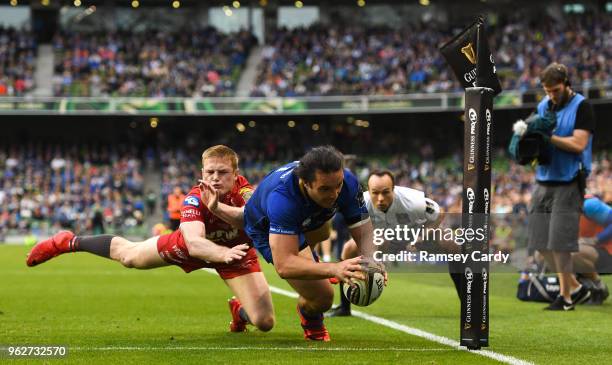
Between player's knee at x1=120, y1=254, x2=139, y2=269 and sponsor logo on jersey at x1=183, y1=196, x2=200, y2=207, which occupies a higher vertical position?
sponsor logo on jersey at x1=183, y1=196, x2=200, y2=207

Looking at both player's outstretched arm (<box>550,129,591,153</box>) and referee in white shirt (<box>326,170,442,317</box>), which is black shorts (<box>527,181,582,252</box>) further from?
referee in white shirt (<box>326,170,442,317</box>)

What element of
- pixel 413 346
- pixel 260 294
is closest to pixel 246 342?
pixel 260 294

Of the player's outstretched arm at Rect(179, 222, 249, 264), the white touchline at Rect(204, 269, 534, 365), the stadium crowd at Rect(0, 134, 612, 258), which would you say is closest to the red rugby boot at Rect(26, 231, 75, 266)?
the player's outstretched arm at Rect(179, 222, 249, 264)

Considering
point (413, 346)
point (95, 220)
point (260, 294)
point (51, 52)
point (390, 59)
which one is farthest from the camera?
point (51, 52)

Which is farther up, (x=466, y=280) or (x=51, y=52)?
(x=51, y=52)

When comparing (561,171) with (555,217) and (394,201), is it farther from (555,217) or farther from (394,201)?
(394,201)

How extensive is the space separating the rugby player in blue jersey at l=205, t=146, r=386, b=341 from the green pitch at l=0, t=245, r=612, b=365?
46 centimetres

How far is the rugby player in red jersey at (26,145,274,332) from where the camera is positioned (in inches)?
307

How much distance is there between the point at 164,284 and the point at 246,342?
9.07 m

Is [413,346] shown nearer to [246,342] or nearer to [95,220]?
[246,342]

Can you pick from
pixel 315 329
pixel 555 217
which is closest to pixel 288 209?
pixel 315 329

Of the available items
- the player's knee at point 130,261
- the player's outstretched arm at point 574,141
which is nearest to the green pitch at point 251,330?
the player's knee at point 130,261

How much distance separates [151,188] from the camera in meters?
43.9

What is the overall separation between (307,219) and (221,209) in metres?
1.02
